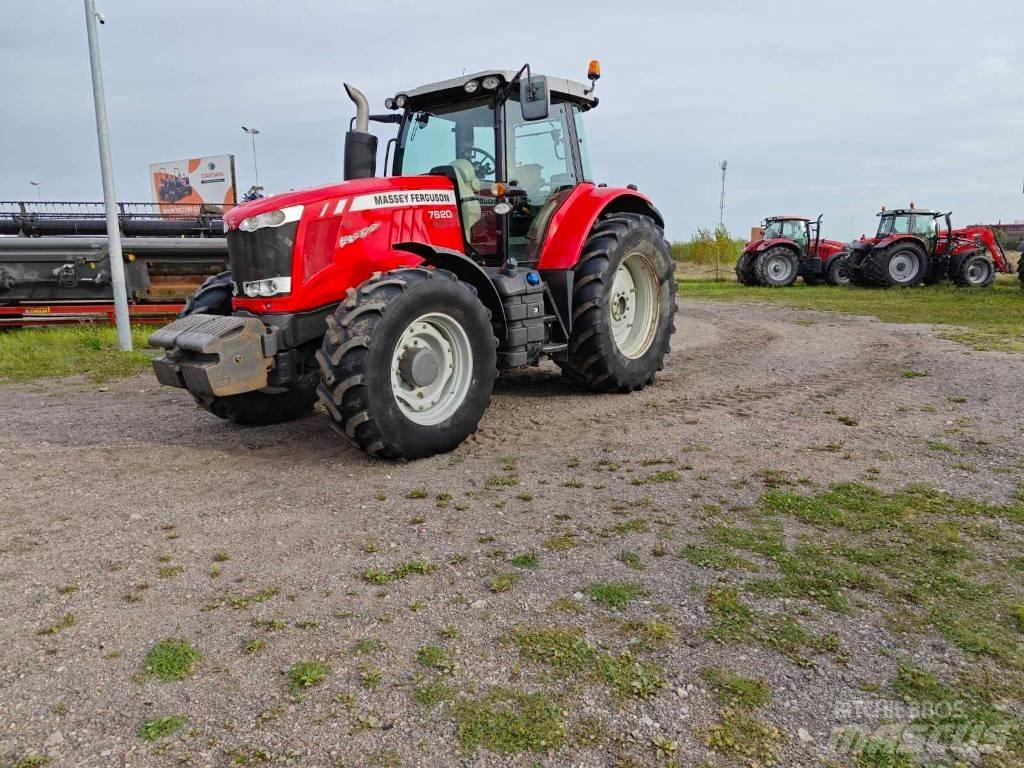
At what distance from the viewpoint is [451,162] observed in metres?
5.64

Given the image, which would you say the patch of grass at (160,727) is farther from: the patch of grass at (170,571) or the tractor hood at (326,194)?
the tractor hood at (326,194)

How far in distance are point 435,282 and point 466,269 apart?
2.10 ft

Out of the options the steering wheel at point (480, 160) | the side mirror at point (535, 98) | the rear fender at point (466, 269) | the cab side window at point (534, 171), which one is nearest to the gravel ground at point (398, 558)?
the rear fender at point (466, 269)

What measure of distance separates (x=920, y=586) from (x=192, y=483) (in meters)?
3.60

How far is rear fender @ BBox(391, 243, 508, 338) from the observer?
4898mm

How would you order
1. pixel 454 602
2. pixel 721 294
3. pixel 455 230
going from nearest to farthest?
1. pixel 454 602
2. pixel 455 230
3. pixel 721 294

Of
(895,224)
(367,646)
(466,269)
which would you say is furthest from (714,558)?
(895,224)

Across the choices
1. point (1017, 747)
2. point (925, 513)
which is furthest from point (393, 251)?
point (1017, 747)

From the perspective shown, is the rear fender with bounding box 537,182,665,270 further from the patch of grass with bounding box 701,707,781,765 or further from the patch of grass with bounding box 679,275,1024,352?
the patch of grass with bounding box 679,275,1024,352

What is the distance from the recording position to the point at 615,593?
2756mm

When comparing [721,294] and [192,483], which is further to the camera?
[721,294]

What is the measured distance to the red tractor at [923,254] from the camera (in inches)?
739

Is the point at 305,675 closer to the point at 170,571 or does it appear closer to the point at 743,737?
the point at 170,571

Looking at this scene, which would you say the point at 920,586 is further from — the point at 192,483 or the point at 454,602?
the point at 192,483
